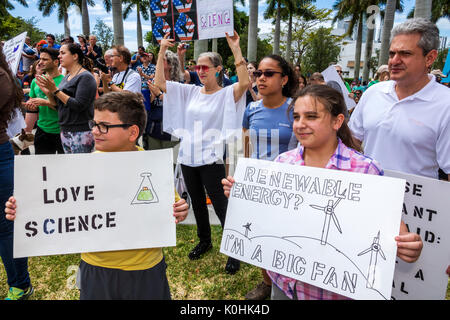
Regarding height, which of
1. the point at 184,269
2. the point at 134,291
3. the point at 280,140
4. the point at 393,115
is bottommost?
the point at 184,269

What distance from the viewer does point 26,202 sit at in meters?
1.65

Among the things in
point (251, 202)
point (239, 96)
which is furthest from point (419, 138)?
point (239, 96)

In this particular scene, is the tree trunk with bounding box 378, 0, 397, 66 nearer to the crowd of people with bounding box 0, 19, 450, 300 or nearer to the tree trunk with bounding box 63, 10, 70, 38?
the crowd of people with bounding box 0, 19, 450, 300

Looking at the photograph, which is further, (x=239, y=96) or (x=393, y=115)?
(x=239, y=96)

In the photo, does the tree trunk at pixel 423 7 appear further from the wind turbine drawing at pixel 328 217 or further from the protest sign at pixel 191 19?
the wind turbine drawing at pixel 328 217

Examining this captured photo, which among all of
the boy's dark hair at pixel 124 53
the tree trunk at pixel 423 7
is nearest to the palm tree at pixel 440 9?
the tree trunk at pixel 423 7

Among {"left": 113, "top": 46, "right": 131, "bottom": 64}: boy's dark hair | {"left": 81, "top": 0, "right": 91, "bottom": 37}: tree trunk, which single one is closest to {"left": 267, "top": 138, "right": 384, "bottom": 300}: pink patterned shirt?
{"left": 113, "top": 46, "right": 131, "bottom": 64}: boy's dark hair

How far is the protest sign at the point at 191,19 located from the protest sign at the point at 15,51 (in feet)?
4.77

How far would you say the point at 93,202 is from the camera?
171 centimetres

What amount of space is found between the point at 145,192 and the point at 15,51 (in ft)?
8.40

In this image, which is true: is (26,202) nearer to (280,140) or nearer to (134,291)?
(134,291)

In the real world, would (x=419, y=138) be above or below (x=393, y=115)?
below

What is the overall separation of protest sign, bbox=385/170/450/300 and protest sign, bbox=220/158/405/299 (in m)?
0.55
